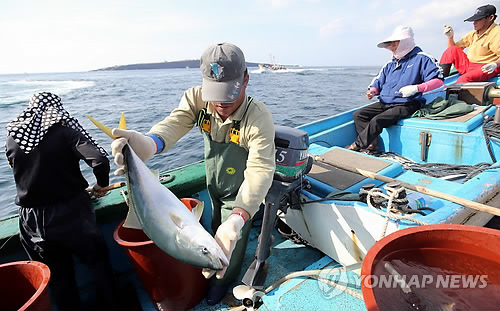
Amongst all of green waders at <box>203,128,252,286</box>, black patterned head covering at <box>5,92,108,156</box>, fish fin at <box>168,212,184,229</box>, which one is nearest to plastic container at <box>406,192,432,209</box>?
green waders at <box>203,128,252,286</box>

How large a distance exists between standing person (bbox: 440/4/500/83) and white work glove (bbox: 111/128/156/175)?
25.7 feet

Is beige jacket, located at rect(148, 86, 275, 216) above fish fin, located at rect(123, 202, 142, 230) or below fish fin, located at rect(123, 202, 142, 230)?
above

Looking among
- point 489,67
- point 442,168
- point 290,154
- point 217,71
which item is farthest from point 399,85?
point 217,71

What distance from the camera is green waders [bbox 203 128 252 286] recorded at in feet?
9.00

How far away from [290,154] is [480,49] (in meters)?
7.21

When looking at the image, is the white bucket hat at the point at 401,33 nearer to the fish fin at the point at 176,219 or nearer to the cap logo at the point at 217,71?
the cap logo at the point at 217,71

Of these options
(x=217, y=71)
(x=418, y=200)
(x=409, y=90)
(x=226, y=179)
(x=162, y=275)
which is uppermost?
(x=217, y=71)

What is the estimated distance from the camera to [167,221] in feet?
6.16

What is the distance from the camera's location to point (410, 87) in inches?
194

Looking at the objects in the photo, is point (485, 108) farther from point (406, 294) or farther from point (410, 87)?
point (406, 294)

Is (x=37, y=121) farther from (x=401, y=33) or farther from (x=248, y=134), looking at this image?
(x=401, y=33)

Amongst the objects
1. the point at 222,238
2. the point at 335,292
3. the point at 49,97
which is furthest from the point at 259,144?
the point at 49,97

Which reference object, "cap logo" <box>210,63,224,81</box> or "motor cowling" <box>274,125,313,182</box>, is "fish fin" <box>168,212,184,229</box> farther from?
"motor cowling" <box>274,125,313,182</box>

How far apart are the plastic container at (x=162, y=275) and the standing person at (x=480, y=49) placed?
783 cm
